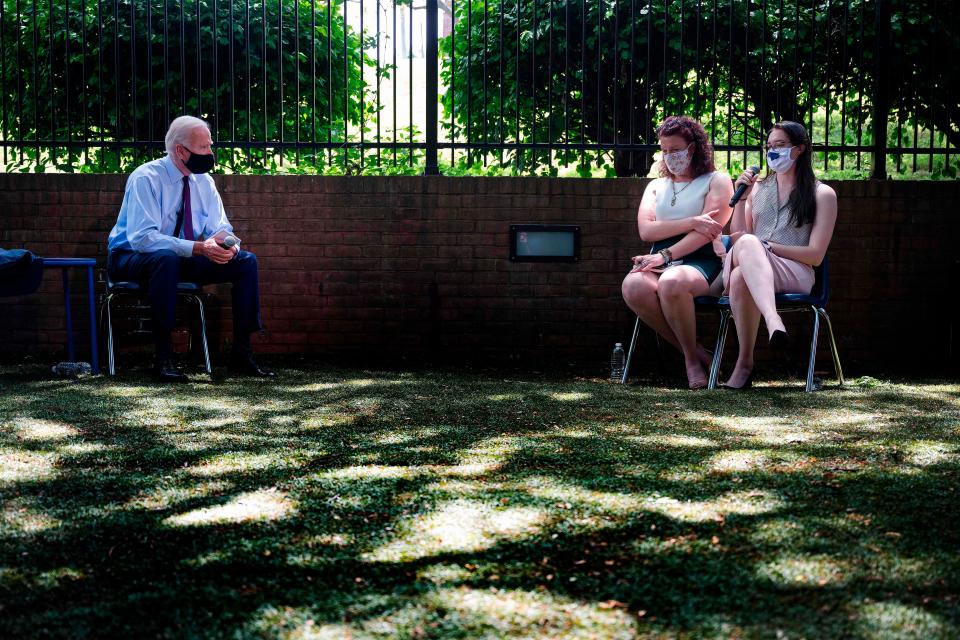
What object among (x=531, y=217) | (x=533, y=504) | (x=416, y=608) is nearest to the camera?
(x=416, y=608)

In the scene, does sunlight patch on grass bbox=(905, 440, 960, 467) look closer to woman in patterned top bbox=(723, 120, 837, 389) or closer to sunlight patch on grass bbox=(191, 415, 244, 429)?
woman in patterned top bbox=(723, 120, 837, 389)

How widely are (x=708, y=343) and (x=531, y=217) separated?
1430 mm

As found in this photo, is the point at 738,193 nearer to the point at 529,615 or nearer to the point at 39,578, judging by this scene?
the point at 529,615

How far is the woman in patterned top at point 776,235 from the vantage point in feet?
18.6

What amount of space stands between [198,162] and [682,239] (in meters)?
2.78

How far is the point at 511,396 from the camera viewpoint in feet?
17.4

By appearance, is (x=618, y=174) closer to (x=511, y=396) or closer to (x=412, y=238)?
(x=412, y=238)

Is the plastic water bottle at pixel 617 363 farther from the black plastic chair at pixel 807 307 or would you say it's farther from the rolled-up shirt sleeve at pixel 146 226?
the rolled-up shirt sleeve at pixel 146 226

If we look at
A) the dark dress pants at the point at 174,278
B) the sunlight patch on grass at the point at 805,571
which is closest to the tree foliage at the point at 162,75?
the dark dress pants at the point at 174,278

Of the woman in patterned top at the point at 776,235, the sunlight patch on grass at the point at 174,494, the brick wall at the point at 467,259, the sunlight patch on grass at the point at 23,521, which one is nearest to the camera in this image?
the sunlight patch on grass at the point at 23,521

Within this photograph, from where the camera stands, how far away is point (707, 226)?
19.6 feet

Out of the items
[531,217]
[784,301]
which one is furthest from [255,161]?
[784,301]

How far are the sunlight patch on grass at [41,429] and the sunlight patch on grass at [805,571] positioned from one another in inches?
106

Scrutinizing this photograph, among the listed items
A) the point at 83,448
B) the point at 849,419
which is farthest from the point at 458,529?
the point at 849,419
